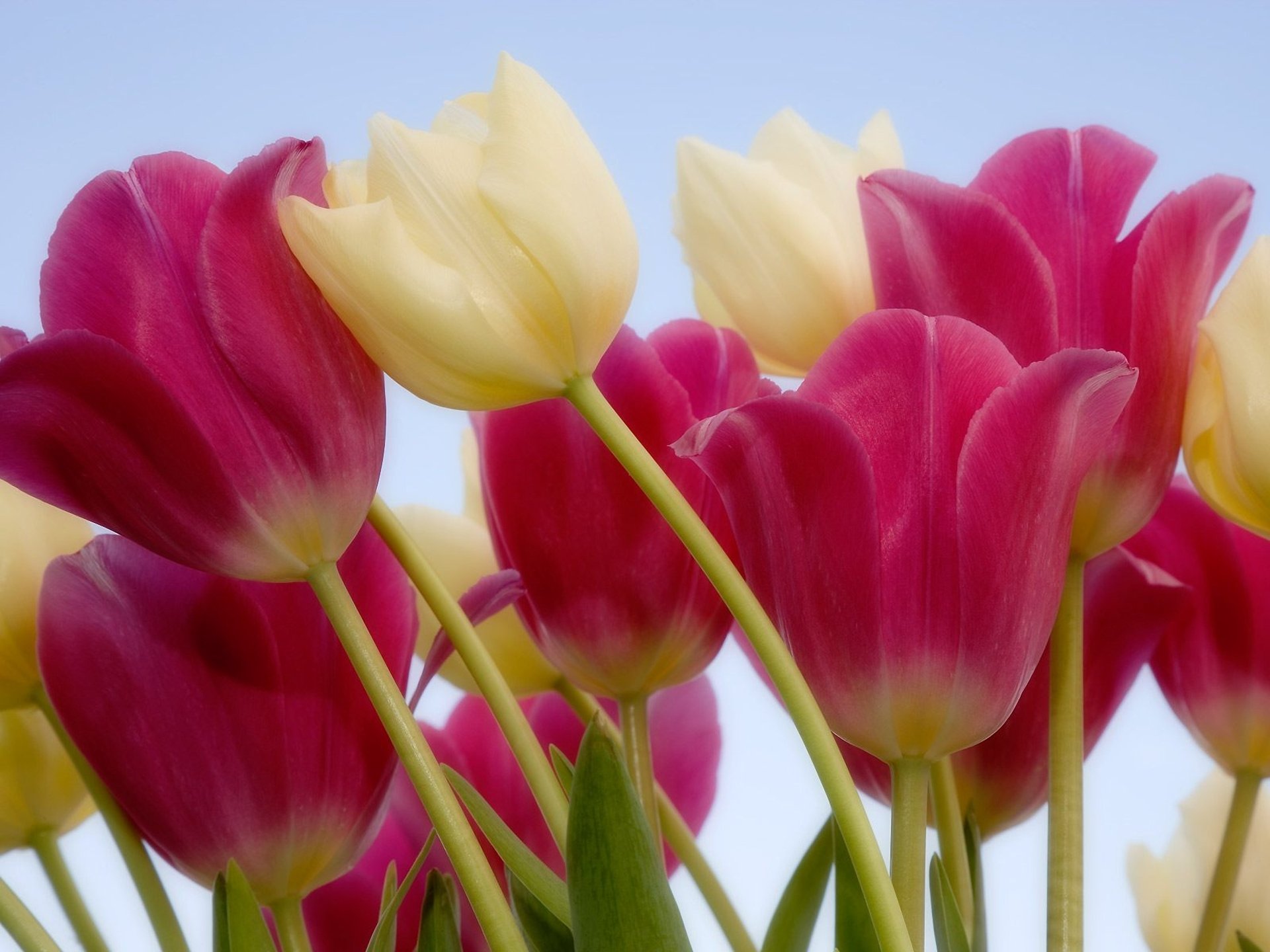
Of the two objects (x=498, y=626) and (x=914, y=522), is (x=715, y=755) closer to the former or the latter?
(x=498, y=626)

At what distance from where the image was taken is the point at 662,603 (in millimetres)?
342

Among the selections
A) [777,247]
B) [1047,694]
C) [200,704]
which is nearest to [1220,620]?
[1047,694]

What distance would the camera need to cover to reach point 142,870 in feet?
1.09

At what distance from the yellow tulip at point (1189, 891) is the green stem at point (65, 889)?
0.32 meters

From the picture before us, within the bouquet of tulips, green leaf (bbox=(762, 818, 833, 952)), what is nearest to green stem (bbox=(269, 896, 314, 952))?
the bouquet of tulips

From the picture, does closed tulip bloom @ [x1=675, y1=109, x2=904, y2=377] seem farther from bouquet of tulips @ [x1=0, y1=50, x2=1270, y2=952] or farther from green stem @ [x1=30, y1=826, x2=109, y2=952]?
green stem @ [x1=30, y1=826, x2=109, y2=952]

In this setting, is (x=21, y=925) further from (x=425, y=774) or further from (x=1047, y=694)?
(x=1047, y=694)

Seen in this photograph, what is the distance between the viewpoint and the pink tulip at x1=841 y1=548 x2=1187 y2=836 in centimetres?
37

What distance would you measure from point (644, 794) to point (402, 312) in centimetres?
15

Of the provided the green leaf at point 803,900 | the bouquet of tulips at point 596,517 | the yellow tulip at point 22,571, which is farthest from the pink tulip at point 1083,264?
the yellow tulip at point 22,571

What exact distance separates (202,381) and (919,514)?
134 mm

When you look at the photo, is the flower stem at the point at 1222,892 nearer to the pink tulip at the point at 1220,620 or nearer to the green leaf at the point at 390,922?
the pink tulip at the point at 1220,620

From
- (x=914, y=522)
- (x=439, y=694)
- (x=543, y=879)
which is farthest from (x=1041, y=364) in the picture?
(x=439, y=694)

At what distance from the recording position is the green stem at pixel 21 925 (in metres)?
0.31
